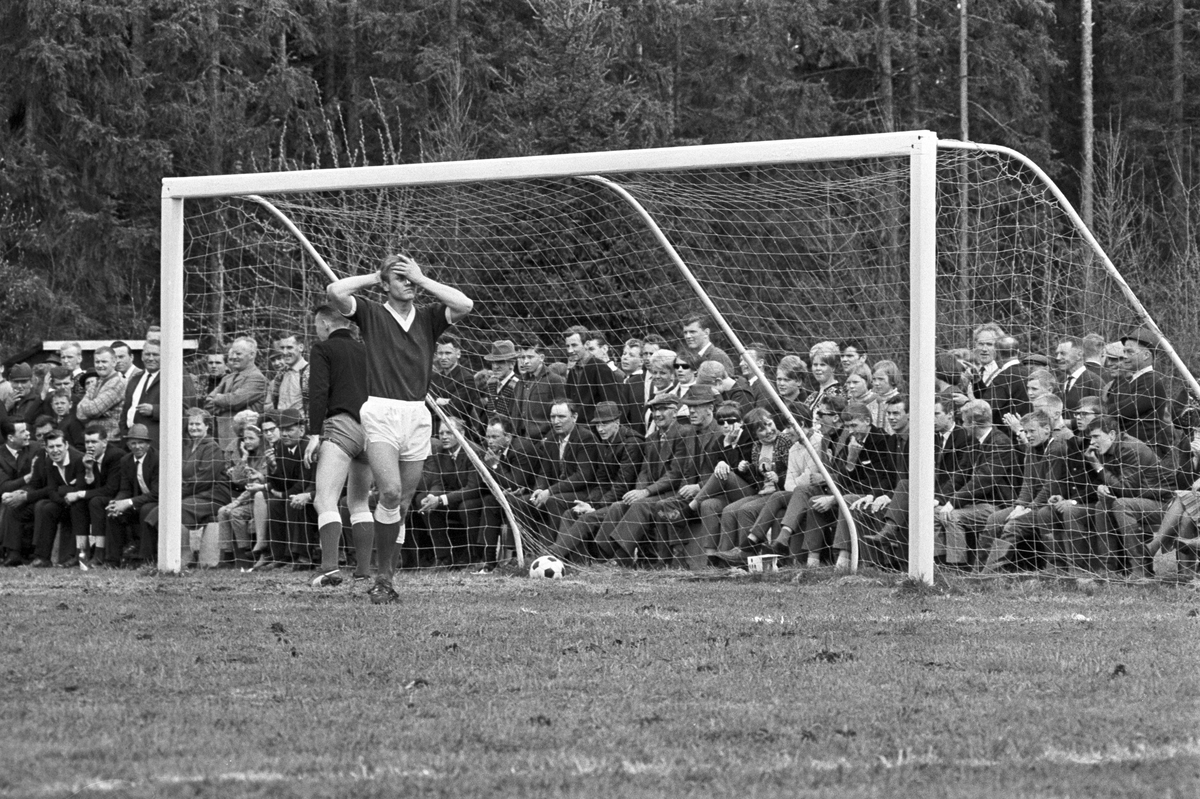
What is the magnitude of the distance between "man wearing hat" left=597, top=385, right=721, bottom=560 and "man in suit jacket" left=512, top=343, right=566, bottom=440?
3.55 feet

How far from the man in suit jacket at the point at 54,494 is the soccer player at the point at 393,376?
6.47 meters

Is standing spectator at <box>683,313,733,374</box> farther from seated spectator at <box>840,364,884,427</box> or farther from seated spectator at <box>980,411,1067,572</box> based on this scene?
seated spectator at <box>980,411,1067,572</box>

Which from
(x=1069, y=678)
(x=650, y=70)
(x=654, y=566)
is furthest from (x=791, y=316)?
(x=650, y=70)

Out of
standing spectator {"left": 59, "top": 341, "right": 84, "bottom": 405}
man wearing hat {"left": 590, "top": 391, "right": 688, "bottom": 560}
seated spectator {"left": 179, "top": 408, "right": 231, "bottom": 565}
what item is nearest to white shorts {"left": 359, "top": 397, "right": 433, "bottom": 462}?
man wearing hat {"left": 590, "top": 391, "right": 688, "bottom": 560}

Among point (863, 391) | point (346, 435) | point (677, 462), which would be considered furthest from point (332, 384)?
point (863, 391)

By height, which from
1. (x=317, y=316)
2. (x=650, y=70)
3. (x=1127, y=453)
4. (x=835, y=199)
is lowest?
(x=1127, y=453)

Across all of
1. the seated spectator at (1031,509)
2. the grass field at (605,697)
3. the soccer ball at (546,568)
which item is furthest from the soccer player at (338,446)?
the seated spectator at (1031,509)

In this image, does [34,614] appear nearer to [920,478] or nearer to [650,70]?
[920,478]

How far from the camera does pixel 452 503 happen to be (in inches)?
522

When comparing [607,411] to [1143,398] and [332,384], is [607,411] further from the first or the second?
[1143,398]

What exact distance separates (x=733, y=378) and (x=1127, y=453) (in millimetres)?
3232

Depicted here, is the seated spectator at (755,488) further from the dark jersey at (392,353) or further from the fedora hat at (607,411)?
the dark jersey at (392,353)

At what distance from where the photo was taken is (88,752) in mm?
4766

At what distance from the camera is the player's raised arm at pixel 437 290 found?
9461mm
